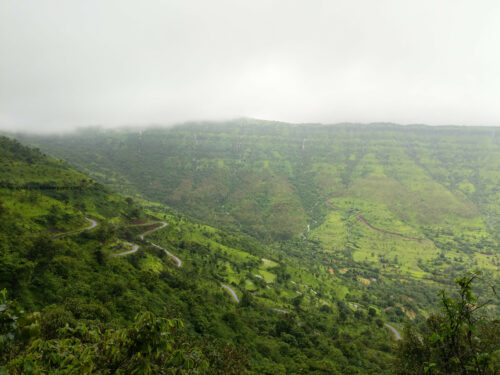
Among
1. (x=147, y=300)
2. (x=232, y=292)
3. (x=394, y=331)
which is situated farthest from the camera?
(x=394, y=331)

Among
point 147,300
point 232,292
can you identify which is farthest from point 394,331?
point 147,300

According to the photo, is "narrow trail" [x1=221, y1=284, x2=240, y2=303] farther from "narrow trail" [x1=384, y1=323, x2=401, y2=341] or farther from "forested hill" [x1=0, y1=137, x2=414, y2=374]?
"narrow trail" [x1=384, y1=323, x2=401, y2=341]

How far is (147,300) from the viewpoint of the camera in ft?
140

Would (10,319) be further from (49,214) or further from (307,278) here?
(307,278)

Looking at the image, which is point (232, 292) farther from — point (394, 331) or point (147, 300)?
point (394, 331)

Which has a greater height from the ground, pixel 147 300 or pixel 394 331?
pixel 147 300

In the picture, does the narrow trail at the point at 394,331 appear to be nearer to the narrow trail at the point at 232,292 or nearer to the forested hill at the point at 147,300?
the forested hill at the point at 147,300

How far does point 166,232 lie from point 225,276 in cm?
3171

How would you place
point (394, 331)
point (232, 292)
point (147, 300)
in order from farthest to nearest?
point (394, 331), point (232, 292), point (147, 300)

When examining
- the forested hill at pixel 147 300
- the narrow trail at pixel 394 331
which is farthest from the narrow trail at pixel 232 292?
the narrow trail at pixel 394 331

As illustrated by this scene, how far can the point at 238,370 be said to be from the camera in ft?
37.6

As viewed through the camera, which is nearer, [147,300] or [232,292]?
[147,300]

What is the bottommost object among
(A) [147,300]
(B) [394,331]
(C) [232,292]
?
(B) [394,331]

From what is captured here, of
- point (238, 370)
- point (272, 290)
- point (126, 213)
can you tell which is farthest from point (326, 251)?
point (238, 370)
